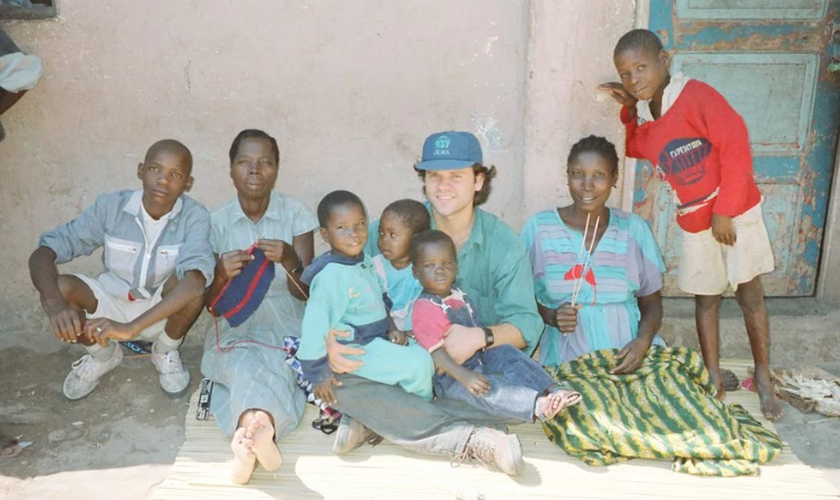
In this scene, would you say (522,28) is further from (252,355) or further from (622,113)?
(252,355)

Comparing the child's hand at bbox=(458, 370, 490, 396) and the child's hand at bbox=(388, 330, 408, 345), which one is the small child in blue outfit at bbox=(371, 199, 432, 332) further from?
the child's hand at bbox=(458, 370, 490, 396)

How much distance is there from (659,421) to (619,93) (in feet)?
4.90

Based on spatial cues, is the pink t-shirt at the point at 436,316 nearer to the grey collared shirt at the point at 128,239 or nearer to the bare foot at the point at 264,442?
the bare foot at the point at 264,442

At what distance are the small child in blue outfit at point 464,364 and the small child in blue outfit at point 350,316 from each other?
0.11 meters

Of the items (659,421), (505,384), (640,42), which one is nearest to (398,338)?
(505,384)

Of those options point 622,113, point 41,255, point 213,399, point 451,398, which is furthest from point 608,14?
point 41,255

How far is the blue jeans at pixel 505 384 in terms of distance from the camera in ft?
9.66

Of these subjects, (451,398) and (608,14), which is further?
(608,14)

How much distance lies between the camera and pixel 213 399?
3180mm

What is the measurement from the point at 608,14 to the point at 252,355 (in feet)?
7.41

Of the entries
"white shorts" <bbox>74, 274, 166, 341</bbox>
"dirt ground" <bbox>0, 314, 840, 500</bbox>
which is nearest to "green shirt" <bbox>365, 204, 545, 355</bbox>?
"white shorts" <bbox>74, 274, 166, 341</bbox>

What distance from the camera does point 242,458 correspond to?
2.71 meters

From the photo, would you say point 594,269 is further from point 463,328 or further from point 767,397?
point 767,397

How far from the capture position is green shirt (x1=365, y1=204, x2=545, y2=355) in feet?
10.6
